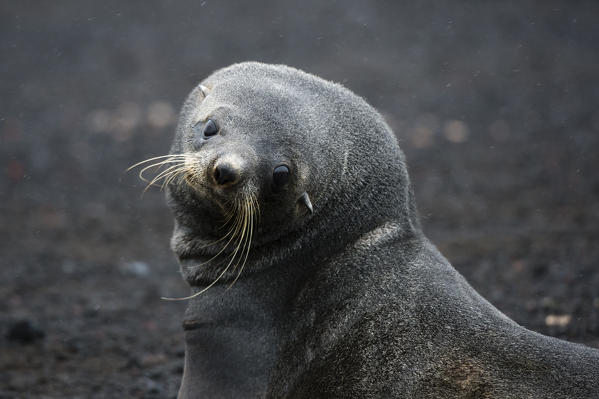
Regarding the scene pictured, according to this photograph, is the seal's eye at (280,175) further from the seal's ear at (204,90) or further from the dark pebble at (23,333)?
the dark pebble at (23,333)

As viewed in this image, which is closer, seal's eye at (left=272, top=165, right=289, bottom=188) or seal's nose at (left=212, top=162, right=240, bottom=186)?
seal's nose at (left=212, top=162, right=240, bottom=186)

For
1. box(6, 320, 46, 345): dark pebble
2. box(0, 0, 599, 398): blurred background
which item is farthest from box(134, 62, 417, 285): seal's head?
box(6, 320, 46, 345): dark pebble

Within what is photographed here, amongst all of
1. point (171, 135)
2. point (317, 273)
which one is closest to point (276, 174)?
point (317, 273)

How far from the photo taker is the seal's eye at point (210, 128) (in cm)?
444

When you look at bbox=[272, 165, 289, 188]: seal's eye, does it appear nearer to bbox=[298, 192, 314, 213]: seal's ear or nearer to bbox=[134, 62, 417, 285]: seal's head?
bbox=[134, 62, 417, 285]: seal's head

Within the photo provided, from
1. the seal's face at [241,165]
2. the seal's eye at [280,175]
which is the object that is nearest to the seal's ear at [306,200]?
the seal's face at [241,165]

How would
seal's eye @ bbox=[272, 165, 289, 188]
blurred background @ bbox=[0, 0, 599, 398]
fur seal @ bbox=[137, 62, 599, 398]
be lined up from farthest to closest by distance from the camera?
1. blurred background @ bbox=[0, 0, 599, 398]
2. seal's eye @ bbox=[272, 165, 289, 188]
3. fur seal @ bbox=[137, 62, 599, 398]

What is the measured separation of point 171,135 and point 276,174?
798cm

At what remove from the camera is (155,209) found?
10.1 m

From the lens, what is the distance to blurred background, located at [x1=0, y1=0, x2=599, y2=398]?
22.4 feet

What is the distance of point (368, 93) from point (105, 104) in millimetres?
4550

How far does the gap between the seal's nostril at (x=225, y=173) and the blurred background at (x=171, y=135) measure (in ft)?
7.52

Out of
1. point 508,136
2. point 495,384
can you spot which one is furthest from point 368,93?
point 495,384

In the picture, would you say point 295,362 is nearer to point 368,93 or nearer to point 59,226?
point 59,226
